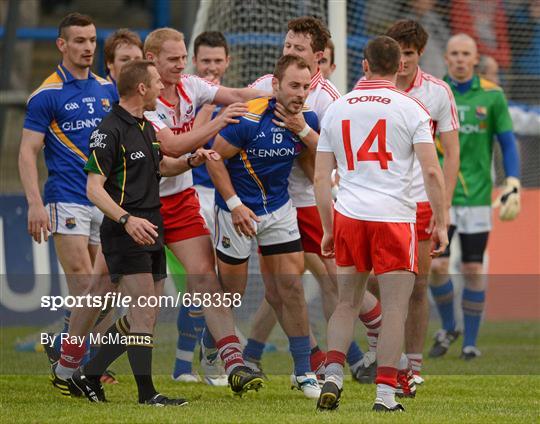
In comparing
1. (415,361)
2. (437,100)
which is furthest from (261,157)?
(415,361)

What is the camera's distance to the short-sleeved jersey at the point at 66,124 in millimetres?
9023

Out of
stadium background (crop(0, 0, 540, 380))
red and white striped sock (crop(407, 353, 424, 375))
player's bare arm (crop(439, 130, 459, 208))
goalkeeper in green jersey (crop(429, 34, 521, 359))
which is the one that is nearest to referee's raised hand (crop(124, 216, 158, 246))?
red and white striped sock (crop(407, 353, 424, 375))

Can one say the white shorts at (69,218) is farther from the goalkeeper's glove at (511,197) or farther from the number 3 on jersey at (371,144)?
the goalkeeper's glove at (511,197)

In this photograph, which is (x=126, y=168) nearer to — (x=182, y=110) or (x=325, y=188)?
(x=325, y=188)

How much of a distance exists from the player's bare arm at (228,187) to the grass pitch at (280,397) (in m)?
1.12

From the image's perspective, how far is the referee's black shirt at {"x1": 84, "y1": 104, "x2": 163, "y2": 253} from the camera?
7.47 metres

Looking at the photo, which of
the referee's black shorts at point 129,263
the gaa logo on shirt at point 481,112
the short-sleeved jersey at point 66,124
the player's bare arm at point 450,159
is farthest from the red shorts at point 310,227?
the gaa logo on shirt at point 481,112

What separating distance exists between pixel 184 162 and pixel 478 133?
4171 millimetres

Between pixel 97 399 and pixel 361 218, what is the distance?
6.65 feet

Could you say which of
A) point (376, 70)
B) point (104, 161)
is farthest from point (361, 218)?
point (104, 161)

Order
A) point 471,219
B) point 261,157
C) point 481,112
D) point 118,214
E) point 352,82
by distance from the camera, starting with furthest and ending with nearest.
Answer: point 352,82 → point 471,219 → point 481,112 → point 261,157 → point 118,214

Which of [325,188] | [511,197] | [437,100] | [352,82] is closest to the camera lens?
[325,188]

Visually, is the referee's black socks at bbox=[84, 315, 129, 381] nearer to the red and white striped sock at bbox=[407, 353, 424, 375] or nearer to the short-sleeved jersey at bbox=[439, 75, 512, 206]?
the red and white striped sock at bbox=[407, 353, 424, 375]

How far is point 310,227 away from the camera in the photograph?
9055 millimetres
